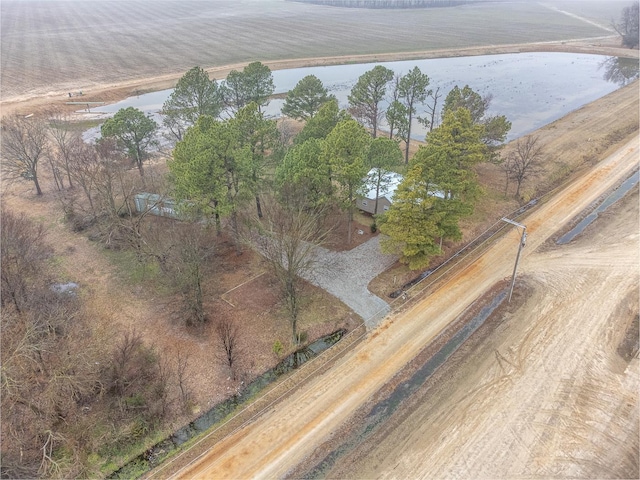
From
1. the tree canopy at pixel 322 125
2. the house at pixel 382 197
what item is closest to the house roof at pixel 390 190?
the house at pixel 382 197

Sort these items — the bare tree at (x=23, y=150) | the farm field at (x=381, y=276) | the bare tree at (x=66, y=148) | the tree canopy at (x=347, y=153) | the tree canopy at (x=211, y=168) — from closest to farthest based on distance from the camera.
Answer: the farm field at (x=381, y=276), the tree canopy at (x=211, y=168), the tree canopy at (x=347, y=153), the bare tree at (x=66, y=148), the bare tree at (x=23, y=150)

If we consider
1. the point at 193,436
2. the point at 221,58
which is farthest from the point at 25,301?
the point at 221,58

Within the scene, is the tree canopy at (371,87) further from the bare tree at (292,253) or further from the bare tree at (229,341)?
the bare tree at (229,341)

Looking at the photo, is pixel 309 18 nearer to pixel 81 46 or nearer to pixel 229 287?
pixel 81 46

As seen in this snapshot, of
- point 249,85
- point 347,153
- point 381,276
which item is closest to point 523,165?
point 381,276

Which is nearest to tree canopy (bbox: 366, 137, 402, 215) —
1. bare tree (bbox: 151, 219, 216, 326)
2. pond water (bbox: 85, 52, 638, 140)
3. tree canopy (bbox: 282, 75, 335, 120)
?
bare tree (bbox: 151, 219, 216, 326)

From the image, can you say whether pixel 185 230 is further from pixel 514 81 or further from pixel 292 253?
pixel 514 81
